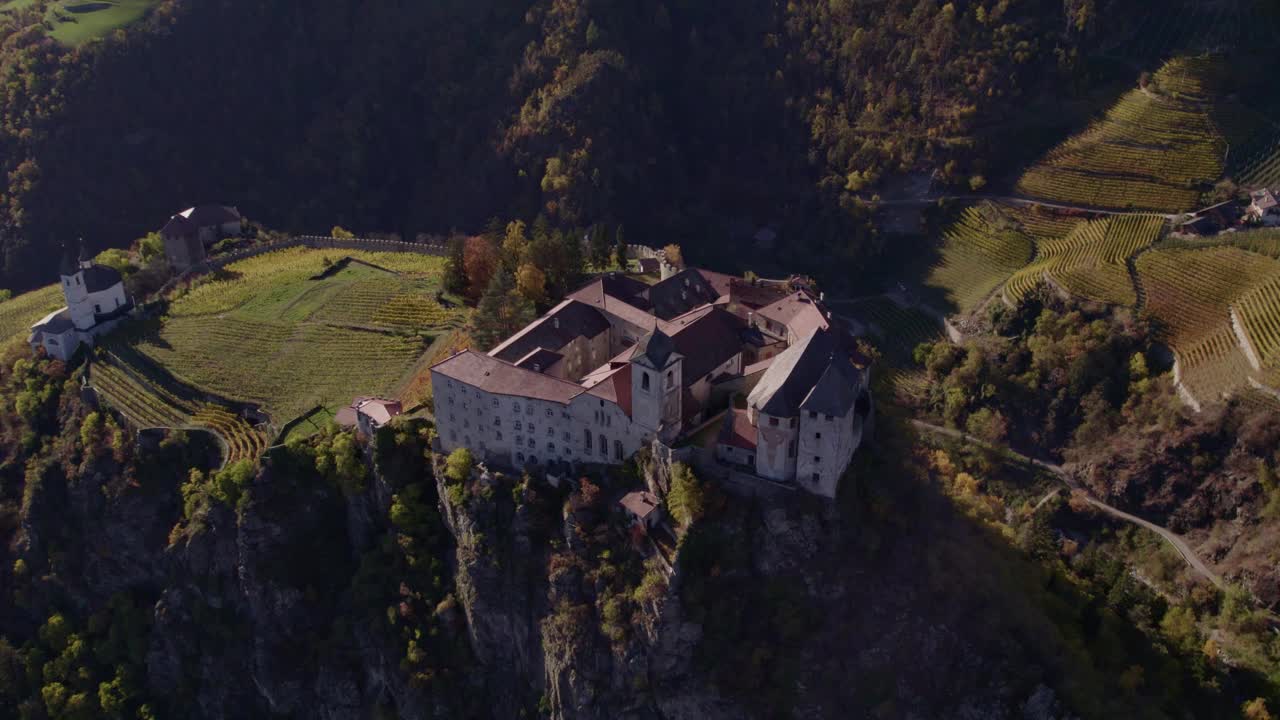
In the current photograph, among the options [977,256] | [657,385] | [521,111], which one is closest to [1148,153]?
[977,256]

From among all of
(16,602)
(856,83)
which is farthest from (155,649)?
(856,83)

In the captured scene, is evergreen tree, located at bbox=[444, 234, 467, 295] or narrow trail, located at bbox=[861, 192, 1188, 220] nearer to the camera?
evergreen tree, located at bbox=[444, 234, 467, 295]

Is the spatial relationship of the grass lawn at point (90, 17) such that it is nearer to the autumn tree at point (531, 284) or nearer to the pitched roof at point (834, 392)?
the autumn tree at point (531, 284)

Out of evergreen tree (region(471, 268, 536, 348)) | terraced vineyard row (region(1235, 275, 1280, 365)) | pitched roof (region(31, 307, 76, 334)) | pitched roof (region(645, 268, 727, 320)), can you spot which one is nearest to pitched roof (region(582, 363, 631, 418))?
pitched roof (region(645, 268, 727, 320))

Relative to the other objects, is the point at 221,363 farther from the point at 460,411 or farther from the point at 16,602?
the point at 460,411

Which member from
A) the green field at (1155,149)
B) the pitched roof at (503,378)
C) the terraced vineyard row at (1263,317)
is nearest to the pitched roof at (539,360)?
the pitched roof at (503,378)

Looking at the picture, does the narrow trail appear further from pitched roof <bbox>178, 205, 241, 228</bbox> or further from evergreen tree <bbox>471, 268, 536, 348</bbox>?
pitched roof <bbox>178, 205, 241, 228</bbox>
